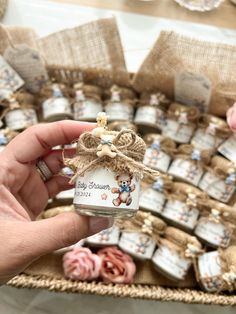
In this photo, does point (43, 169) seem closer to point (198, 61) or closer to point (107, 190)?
point (107, 190)

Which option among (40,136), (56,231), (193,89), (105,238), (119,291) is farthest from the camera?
(193,89)

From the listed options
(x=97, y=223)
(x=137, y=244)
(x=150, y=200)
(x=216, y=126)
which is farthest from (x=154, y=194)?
(x=97, y=223)

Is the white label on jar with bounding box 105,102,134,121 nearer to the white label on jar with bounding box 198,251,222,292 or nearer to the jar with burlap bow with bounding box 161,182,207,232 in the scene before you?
the jar with burlap bow with bounding box 161,182,207,232

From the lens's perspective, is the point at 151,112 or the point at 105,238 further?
the point at 151,112

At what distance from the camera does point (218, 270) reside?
102 cm

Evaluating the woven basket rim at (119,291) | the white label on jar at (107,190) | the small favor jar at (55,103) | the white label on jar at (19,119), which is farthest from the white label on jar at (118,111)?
the white label on jar at (107,190)

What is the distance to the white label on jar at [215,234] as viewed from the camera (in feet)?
3.51

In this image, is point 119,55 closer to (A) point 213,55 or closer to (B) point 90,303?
(A) point 213,55

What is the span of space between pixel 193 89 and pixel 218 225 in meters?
0.35

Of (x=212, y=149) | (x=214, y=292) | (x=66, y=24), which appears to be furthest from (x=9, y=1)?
(x=214, y=292)

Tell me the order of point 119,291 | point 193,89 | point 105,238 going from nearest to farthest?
1. point 119,291
2. point 105,238
3. point 193,89

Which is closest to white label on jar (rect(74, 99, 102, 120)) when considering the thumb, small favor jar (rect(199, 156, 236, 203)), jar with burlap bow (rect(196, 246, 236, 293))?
small favor jar (rect(199, 156, 236, 203))

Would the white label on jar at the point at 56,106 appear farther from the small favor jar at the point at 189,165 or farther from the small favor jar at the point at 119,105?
the small favor jar at the point at 189,165

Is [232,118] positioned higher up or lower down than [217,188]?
higher up
